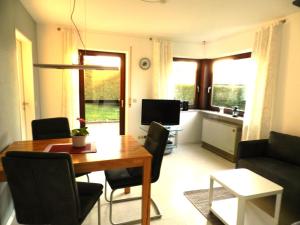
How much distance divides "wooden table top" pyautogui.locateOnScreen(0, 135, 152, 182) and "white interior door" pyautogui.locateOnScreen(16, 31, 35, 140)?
4.55 feet

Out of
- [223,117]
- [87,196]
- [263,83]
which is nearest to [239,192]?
[87,196]

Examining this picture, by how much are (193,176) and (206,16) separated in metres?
2.52

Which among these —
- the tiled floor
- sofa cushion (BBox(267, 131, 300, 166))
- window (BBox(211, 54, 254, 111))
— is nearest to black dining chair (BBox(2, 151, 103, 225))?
the tiled floor

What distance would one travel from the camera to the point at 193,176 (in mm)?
3361

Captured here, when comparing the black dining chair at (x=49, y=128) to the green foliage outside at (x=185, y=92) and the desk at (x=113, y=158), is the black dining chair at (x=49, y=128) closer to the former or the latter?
the desk at (x=113, y=158)

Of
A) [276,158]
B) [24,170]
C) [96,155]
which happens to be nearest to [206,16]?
[276,158]

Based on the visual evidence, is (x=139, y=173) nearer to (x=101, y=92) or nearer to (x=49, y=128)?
(x=49, y=128)

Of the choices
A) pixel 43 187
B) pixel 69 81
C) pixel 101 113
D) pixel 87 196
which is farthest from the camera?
pixel 101 113

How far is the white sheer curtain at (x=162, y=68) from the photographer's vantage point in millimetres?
4457

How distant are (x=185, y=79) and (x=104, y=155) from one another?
3662 mm

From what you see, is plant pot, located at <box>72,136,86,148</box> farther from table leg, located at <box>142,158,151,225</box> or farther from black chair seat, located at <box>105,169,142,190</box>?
table leg, located at <box>142,158,151,225</box>

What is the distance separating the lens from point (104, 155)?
194cm

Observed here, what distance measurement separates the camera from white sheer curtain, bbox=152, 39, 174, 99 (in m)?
4.46

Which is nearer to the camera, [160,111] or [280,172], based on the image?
[280,172]
